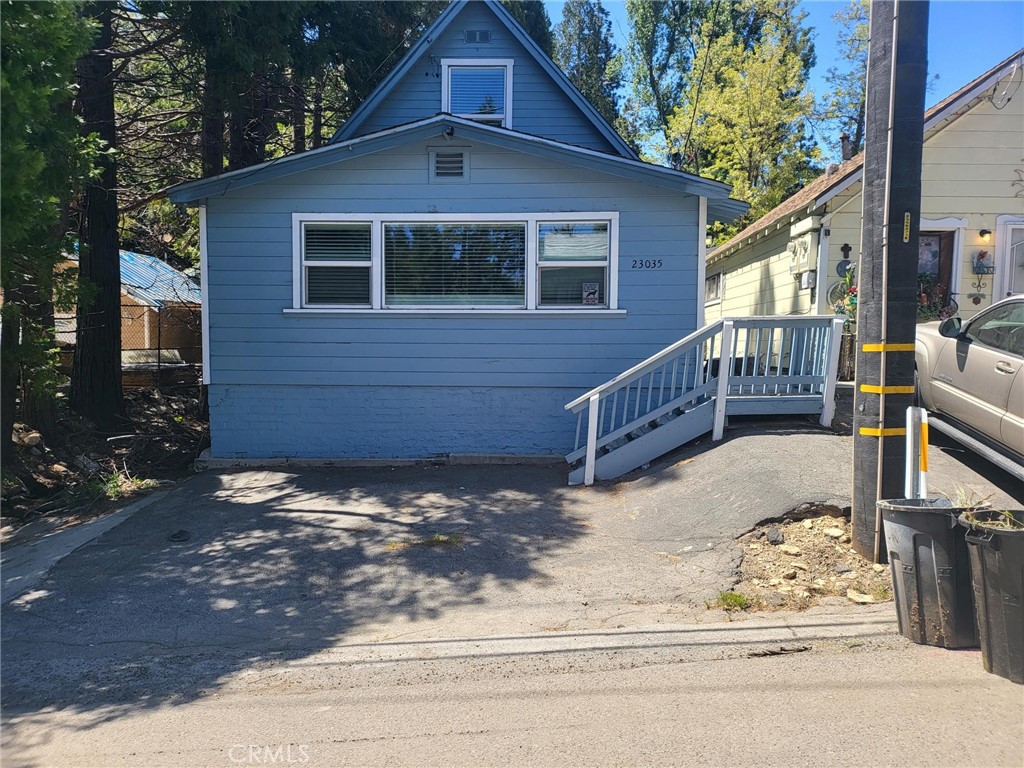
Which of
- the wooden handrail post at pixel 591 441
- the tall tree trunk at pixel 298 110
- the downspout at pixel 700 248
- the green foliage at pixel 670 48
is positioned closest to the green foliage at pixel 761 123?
the green foliage at pixel 670 48

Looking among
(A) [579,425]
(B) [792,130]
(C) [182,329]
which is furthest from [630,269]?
(B) [792,130]

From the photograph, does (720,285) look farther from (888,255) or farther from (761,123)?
(888,255)

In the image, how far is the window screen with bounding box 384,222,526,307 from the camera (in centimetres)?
962

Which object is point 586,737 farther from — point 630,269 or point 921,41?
point 630,269

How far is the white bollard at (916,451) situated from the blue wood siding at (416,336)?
469 cm

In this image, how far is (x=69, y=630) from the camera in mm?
5176

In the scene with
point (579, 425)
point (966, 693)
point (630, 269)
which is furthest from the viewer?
point (630, 269)

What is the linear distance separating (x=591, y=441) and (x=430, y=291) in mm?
3209

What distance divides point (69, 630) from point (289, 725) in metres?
2.54

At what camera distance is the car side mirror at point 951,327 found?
6.91 metres

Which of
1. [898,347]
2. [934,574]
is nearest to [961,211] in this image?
[898,347]

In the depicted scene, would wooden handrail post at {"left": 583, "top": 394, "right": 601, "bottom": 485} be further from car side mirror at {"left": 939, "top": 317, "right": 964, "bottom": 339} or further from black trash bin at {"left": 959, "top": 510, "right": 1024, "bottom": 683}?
black trash bin at {"left": 959, "top": 510, "right": 1024, "bottom": 683}

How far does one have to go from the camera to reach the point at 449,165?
959cm

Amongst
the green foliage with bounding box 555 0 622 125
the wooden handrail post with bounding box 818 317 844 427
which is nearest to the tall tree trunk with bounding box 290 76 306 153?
the wooden handrail post with bounding box 818 317 844 427
